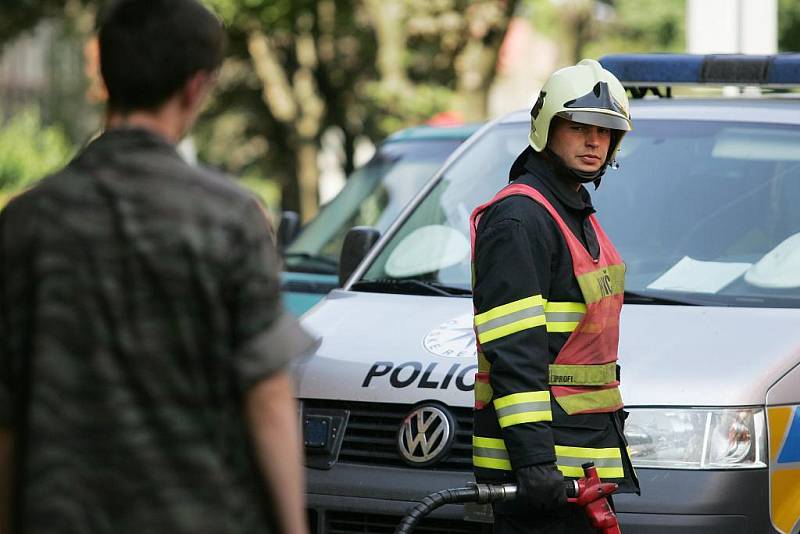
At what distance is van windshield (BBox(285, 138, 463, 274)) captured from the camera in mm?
8469

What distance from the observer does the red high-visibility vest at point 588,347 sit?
13.0 ft

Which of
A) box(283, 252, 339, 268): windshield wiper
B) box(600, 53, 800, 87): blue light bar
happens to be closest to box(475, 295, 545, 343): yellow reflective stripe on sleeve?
box(600, 53, 800, 87): blue light bar

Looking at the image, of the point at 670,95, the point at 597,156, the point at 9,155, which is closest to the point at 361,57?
the point at 9,155

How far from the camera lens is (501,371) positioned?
3.86 metres

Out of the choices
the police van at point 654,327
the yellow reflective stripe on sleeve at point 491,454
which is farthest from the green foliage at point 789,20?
the yellow reflective stripe on sleeve at point 491,454

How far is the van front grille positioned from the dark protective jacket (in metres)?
0.54

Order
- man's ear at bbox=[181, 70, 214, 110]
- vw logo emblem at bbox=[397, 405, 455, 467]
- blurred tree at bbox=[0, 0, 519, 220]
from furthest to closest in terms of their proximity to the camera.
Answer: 1. blurred tree at bbox=[0, 0, 519, 220]
2. vw logo emblem at bbox=[397, 405, 455, 467]
3. man's ear at bbox=[181, 70, 214, 110]

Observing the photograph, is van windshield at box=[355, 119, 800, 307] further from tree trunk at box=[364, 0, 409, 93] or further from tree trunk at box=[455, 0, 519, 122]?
tree trunk at box=[364, 0, 409, 93]

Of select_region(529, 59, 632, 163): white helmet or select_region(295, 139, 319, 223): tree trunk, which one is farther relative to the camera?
select_region(295, 139, 319, 223): tree trunk

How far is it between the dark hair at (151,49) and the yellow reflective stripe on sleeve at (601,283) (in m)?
1.57

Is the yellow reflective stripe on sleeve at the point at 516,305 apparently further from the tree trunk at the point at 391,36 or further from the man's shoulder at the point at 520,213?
the tree trunk at the point at 391,36

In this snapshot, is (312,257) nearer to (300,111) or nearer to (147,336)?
(147,336)

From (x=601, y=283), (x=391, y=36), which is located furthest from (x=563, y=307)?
(x=391, y=36)

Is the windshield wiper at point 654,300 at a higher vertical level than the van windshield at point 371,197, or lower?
higher
